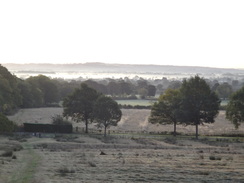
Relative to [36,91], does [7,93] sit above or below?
above

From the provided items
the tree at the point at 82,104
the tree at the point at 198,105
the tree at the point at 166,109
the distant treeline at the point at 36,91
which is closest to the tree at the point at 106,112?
the tree at the point at 82,104

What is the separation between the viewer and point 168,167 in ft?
91.5

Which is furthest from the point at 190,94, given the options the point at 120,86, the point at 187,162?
the point at 120,86

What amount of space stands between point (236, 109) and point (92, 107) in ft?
71.1

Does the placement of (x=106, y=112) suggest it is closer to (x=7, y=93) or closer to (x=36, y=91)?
(x=7, y=93)

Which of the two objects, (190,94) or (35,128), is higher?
(190,94)

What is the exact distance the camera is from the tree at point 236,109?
57.1 meters

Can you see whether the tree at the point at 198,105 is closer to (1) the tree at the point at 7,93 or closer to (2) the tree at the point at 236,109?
(2) the tree at the point at 236,109

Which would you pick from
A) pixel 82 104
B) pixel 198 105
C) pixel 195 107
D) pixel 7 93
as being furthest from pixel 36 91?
pixel 198 105

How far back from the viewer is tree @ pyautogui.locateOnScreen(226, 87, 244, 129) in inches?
2249

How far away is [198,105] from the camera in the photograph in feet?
196

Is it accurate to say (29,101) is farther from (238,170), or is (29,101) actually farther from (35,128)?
(238,170)

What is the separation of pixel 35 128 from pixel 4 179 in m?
37.1

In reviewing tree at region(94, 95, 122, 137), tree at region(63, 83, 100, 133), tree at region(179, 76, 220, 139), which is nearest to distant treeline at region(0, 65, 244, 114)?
tree at region(63, 83, 100, 133)
